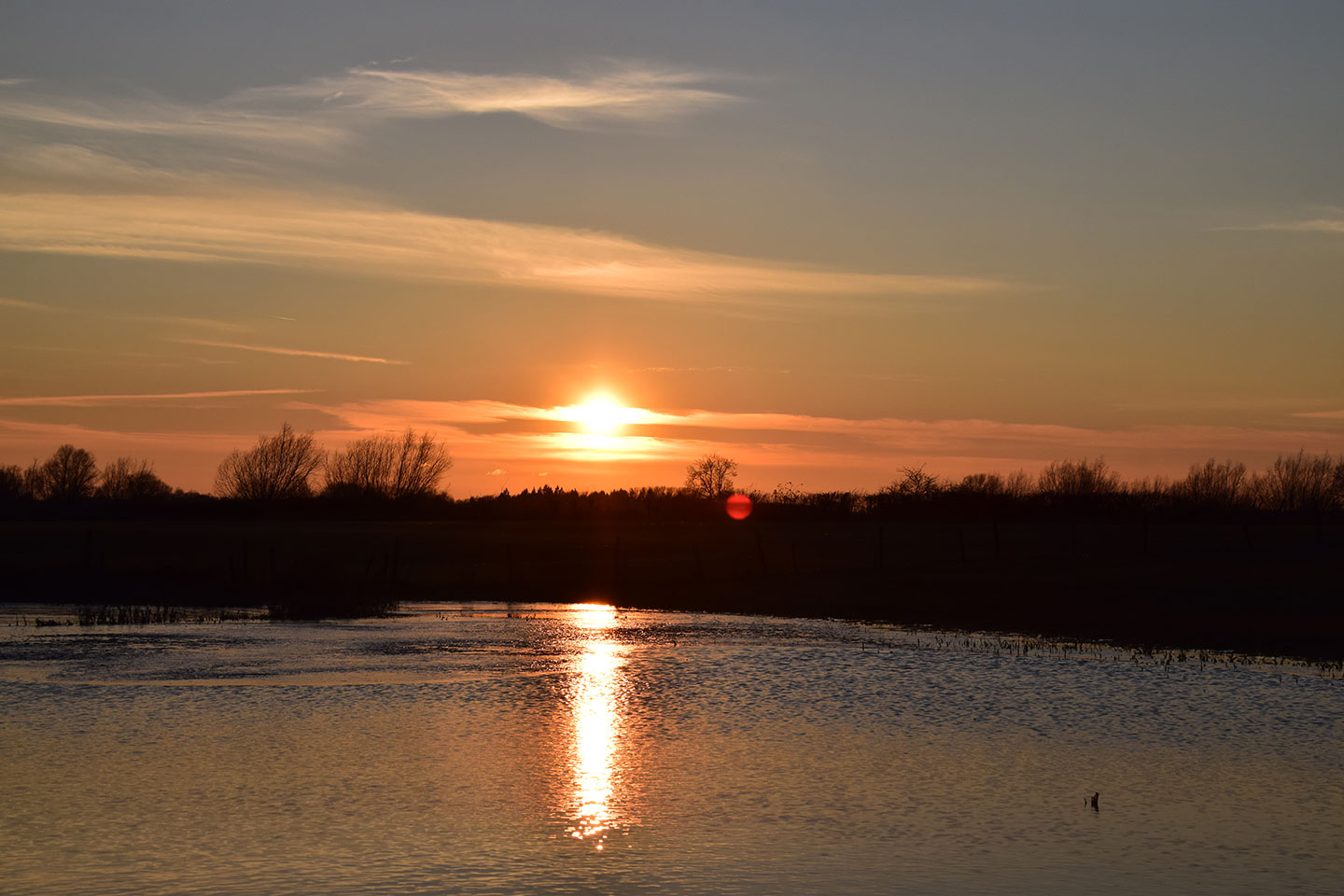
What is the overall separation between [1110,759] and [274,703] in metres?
13.0

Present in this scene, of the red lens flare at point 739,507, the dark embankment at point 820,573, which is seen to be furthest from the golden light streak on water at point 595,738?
the red lens flare at point 739,507

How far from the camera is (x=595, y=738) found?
59.9ft

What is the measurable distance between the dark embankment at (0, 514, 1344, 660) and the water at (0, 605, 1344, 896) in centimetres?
1168

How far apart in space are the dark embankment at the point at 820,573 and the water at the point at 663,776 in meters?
11.7

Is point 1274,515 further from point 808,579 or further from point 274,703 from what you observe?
point 274,703

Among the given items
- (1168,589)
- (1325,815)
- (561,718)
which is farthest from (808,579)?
(1325,815)

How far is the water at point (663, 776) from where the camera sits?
38.4ft

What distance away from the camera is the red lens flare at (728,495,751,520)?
9678 cm

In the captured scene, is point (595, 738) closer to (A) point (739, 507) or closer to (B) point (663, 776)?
(B) point (663, 776)

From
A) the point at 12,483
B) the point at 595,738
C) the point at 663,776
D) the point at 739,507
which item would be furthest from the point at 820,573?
the point at 12,483

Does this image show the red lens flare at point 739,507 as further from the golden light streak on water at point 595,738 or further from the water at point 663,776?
the water at point 663,776

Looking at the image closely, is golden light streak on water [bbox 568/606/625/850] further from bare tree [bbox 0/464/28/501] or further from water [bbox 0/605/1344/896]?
bare tree [bbox 0/464/28/501]

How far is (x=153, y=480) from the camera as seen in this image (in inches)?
6043

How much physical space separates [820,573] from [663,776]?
122 ft
